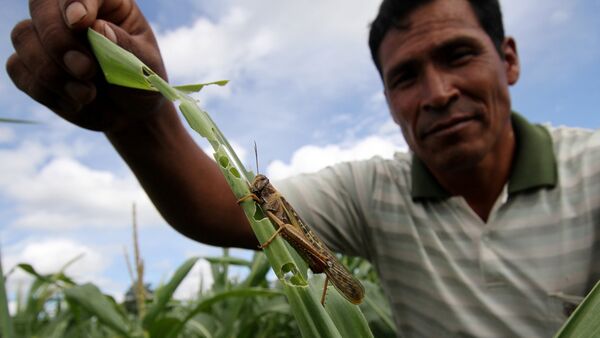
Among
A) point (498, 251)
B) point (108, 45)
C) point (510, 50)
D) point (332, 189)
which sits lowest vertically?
point (498, 251)

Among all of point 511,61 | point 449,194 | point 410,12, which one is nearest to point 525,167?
point 449,194

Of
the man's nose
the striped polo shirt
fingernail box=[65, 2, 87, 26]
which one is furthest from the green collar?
fingernail box=[65, 2, 87, 26]

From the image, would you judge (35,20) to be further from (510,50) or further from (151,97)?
(510,50)

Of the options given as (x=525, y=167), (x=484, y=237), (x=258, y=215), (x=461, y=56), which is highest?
(x=461, y=56)

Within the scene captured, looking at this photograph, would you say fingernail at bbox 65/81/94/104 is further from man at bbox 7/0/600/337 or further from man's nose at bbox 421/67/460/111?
man's nose at bbox 421/67/460/111

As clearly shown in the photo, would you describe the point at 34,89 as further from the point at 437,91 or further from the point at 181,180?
the point at 437,91

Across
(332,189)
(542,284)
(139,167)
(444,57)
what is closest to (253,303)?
(332,189)

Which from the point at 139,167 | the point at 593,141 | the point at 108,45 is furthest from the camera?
the point at 593,141
